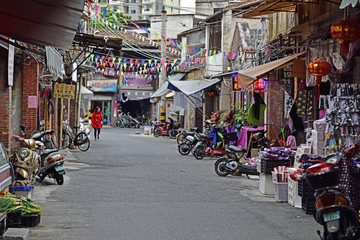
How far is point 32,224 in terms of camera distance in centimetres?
875

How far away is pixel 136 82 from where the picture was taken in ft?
191

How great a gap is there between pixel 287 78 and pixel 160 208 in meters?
8.77

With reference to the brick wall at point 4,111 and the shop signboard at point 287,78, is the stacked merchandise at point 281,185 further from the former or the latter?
the brick wall at point 4,111

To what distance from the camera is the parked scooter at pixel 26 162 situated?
473 inches

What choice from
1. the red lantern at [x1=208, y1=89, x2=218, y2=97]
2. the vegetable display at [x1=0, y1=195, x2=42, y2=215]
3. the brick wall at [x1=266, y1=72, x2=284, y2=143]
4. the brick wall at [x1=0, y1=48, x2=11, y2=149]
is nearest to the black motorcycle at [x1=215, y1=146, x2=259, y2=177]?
the brick wall at [x1=0, y1=48, x2=11, y2=149]

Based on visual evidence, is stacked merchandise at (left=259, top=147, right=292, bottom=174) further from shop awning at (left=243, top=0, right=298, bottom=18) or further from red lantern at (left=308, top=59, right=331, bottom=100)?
shop awning at (left=243, top=0, right=298, bottom=18)

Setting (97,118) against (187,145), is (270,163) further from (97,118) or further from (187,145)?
(97,118)

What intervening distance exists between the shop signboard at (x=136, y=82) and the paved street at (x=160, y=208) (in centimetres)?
4058

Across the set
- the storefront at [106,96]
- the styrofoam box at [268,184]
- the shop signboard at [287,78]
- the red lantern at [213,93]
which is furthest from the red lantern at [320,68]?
the storefront at [106,96]

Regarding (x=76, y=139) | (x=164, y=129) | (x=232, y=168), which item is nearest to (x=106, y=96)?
(x=164, y=129)

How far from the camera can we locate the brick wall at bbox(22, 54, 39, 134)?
17.4 meters

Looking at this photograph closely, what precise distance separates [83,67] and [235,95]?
828cm

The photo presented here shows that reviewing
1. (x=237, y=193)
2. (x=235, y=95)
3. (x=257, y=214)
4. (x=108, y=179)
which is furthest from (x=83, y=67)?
(x=257, y=214)

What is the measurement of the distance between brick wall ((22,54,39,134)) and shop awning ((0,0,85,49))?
8.22 metres
